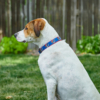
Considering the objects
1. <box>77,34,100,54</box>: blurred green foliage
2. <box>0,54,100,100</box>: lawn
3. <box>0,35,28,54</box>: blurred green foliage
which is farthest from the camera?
<box>0,35,28,54</box>: blurred green foliage

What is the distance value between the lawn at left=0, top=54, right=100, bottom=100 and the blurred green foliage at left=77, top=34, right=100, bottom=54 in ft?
4.64

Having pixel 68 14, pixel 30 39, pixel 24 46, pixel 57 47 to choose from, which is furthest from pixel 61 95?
pixel 68 14

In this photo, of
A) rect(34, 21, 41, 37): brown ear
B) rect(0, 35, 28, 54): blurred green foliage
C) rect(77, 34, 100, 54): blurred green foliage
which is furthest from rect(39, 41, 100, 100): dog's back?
rect(0, 35, 28, 54): blurred green foliage

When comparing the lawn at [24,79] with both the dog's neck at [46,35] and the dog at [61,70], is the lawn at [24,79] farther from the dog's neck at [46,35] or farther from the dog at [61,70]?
the dog's neck at [46,35]

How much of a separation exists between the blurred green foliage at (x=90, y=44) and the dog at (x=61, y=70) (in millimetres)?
5279

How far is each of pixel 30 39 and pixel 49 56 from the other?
44 centimetres

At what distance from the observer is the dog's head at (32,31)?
8.47 feet

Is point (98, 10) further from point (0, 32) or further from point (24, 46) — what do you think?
point (0, 32)

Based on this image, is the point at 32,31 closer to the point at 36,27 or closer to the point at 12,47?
the point at 36,27

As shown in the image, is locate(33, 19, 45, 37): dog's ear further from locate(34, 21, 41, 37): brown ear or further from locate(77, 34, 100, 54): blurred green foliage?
locate(77, 34, 100, 54): blurred green foliage

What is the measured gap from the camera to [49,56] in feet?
8.13

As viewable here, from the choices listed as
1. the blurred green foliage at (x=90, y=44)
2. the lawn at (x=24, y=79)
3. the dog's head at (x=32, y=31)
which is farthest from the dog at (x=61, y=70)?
the blurred green foliage at (x=90, y=44)

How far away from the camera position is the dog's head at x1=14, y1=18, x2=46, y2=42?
102 inches

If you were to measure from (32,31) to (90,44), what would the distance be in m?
5.35
